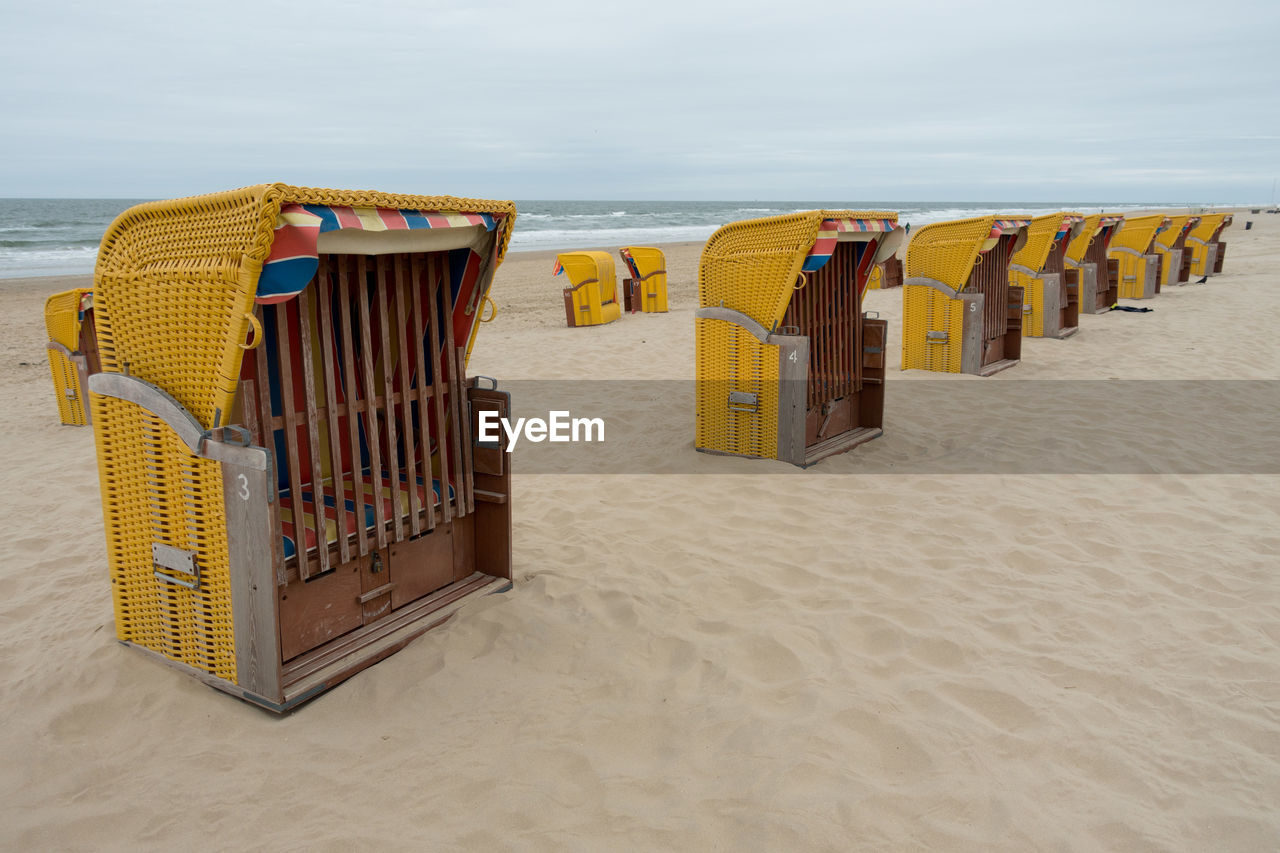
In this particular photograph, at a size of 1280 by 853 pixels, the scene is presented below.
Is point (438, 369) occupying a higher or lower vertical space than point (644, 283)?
lower

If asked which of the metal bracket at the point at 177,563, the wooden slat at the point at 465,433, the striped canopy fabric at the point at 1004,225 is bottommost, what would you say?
the metal bracket at the point at 177,563

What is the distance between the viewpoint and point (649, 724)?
3119 millimetres

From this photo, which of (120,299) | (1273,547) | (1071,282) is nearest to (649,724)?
(120,299)

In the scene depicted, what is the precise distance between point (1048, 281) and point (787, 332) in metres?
6.98

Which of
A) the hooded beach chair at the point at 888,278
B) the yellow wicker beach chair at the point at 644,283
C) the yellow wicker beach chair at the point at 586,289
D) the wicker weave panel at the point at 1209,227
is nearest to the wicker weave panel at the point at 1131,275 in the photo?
the hooded beach chair at the point at 888,278

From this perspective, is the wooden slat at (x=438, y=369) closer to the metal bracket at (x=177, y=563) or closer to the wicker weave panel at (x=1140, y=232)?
the metal bracket at (x=177, y=563)

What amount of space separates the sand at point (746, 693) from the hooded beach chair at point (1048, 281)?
5.84m

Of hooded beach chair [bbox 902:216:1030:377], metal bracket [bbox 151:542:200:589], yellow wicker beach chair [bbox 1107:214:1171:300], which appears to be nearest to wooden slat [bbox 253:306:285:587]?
metal bracket [bbox 151:542:200:589]

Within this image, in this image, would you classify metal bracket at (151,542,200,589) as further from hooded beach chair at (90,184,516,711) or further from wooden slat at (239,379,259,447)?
wooden slat at (239,379,259,447)

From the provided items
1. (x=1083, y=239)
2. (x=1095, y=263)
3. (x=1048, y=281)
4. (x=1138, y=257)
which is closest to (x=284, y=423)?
(x=1048, y=281)

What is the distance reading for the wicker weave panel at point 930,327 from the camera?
9141 millimetres

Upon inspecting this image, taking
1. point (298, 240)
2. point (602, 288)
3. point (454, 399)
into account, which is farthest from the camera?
point (602, 288)

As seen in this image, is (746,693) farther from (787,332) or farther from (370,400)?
(787,332)

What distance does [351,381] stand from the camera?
3.38m
